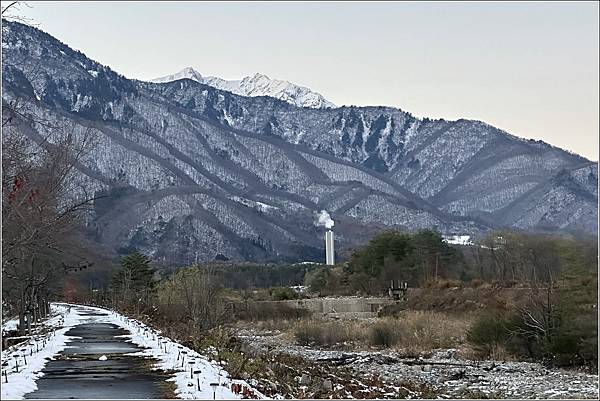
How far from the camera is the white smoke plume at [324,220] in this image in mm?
111225

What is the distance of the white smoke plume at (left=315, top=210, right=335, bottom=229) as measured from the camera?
111m

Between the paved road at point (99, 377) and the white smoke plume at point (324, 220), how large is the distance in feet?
305

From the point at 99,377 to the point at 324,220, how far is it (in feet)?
338

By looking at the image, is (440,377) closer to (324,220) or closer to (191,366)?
(191,366)

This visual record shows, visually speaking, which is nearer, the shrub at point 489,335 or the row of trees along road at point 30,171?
the row of trees along road at point 30,171

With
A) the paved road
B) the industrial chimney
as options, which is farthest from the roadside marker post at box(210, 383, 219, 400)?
the industrial chimney

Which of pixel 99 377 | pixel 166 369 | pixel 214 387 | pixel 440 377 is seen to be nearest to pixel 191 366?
pixel 166 369

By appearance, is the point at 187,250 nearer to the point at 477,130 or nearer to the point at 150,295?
the point at 150,295

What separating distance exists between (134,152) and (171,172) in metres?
6.08

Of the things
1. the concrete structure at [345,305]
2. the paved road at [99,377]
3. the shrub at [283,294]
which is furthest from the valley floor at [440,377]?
the shrub at [283,294]

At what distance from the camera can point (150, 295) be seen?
140 feet

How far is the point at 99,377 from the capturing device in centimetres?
1217

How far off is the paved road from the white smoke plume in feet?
305

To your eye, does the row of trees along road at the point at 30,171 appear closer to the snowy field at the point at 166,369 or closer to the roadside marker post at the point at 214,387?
the snowy field at the point at 166,369
